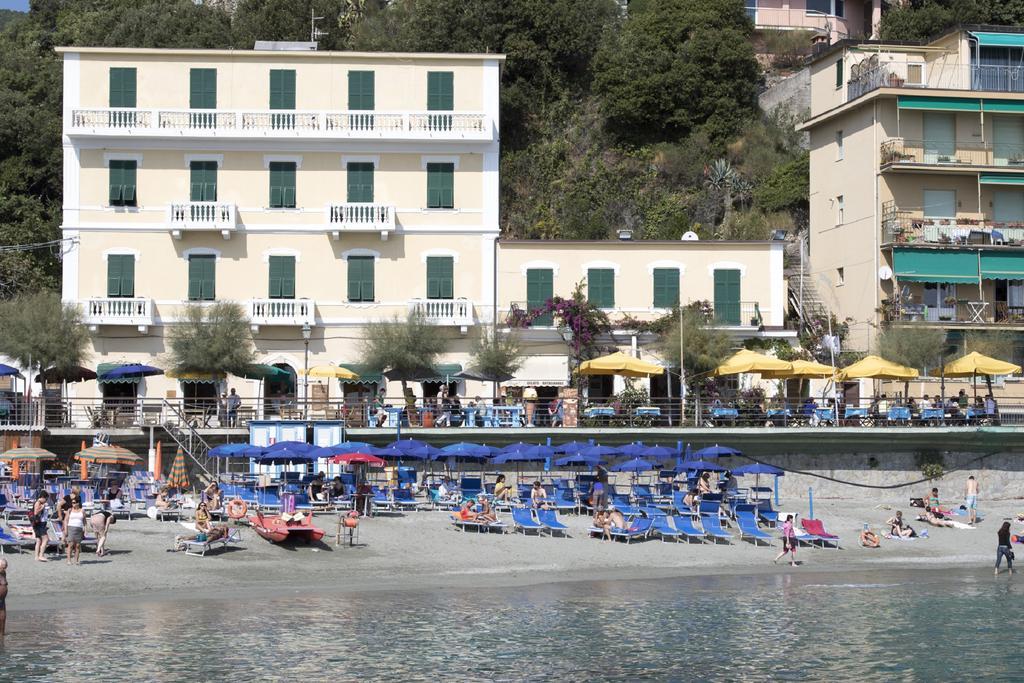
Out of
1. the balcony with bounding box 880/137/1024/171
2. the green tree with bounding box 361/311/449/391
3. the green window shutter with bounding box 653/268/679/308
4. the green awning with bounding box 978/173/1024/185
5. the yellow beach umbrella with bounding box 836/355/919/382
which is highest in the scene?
the balcony with bounding box 880/137/1024/171

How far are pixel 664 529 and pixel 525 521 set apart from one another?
343 centimetres

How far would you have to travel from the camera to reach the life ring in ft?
108

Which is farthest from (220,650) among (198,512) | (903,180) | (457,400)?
(903,180)

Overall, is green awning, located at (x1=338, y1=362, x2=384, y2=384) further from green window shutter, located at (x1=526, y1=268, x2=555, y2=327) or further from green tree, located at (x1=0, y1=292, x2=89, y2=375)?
green tree, located at (x1=0, y1=292, x2=89, y2=375)

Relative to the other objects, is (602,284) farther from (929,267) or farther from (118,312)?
(118,312)

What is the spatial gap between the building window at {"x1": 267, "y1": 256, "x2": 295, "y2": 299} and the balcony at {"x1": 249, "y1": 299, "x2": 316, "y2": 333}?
0.62 meters

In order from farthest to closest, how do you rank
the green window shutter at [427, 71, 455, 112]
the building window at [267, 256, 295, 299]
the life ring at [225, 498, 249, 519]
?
the green window shutter at [427, 71, 455, 112] → the building window at [267, 256, 295, 299] → the life ring at [225, 498, 249, 519]

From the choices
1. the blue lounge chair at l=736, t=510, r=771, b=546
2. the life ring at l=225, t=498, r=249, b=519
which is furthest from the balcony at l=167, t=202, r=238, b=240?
the blue lounge chair at l=736, t=510, r=771, b=546

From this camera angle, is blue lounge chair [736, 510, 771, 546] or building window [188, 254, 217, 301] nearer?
blue lounge chair [736, 510, 771, 546]

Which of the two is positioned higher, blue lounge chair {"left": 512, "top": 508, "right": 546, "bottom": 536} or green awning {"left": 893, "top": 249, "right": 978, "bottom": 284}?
green awning {"left": 893, "top": 249, "right": 978, "bottom": 284}

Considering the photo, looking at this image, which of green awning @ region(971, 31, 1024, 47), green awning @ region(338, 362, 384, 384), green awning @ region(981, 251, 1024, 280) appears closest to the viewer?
green awning @ region(338, 362, 384, 384)

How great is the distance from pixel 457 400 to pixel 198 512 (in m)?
12.9

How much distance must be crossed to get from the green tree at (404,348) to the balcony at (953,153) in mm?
18186

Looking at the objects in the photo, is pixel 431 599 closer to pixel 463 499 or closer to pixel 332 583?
pixel 332 583
